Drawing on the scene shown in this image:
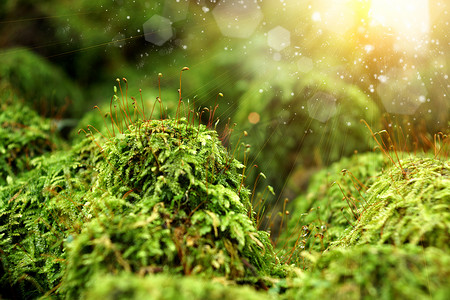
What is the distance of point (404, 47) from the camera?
17.0 feet

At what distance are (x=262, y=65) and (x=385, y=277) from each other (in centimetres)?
374

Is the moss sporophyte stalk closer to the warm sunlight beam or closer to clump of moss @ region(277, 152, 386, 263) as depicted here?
clump of moss @ region(277, 152, 386, 263)

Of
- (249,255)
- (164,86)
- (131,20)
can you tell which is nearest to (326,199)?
(249,255)

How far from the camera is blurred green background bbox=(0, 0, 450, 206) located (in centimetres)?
367

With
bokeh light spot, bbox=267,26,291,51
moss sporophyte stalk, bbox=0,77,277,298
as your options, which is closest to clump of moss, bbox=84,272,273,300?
moss sporophyte stalk, bbox=0,77,277,298

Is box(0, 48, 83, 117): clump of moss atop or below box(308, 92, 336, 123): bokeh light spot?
atop

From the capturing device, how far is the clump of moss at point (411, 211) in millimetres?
967

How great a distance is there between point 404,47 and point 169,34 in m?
4.59

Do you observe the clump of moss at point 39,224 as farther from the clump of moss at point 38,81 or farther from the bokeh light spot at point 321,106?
the bokeh light spot at point 321,106

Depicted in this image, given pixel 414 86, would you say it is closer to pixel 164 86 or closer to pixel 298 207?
pixel 298 207

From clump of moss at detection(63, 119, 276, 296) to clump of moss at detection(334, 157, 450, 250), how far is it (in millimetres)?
526

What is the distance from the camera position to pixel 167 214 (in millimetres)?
1148

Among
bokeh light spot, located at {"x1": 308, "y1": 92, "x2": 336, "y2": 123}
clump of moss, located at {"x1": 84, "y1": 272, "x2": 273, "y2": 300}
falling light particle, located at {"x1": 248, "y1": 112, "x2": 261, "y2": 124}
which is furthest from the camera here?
bokeh light spot, located at {"x1": 308, "y1": 92, "x2": 336, "y2": 123}

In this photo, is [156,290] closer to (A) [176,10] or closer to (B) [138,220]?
(B) [138,220]
